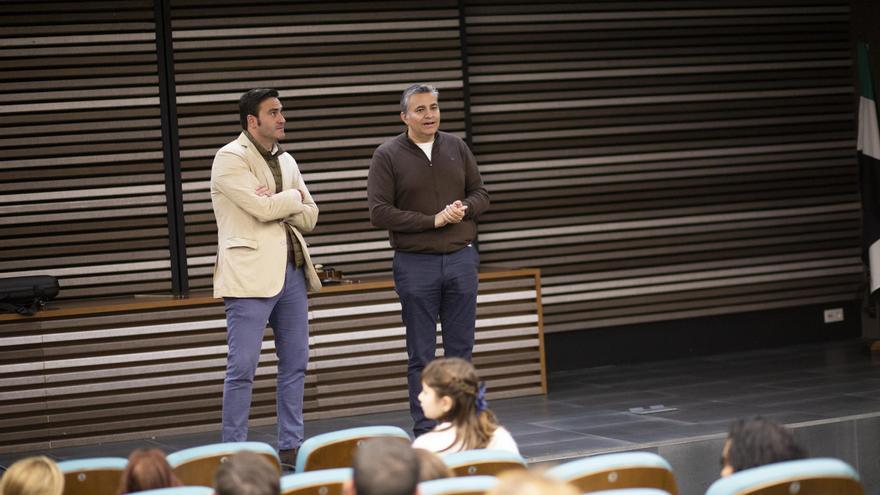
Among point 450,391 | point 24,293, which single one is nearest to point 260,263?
point 450,391

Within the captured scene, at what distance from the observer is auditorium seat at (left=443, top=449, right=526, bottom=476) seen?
342cm

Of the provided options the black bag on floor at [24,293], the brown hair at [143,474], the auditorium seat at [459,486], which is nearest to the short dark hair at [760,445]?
the auditorium seat at [459,486]

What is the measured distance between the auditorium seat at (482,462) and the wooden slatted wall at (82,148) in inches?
185

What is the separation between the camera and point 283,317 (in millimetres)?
5285

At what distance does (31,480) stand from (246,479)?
0.63 metres

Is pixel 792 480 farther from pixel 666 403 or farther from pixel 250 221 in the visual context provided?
pixel 666 403

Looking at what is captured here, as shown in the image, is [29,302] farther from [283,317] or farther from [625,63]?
[625,63]

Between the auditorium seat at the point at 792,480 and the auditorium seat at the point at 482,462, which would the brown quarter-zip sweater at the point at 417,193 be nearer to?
the auditorium seat at the point at 482,462

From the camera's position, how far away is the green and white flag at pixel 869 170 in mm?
8148

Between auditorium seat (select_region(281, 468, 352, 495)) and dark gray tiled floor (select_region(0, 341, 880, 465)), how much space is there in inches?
89.3

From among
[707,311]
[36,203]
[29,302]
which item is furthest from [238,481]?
[707,311]

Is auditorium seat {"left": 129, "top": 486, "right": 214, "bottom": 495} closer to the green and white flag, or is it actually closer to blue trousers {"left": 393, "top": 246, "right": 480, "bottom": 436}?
blue trousers {"left": 393, "top": 246, "right": 480, "bottom": 436}

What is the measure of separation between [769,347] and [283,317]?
16.3ft

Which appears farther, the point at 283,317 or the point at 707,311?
the point at 707,311
